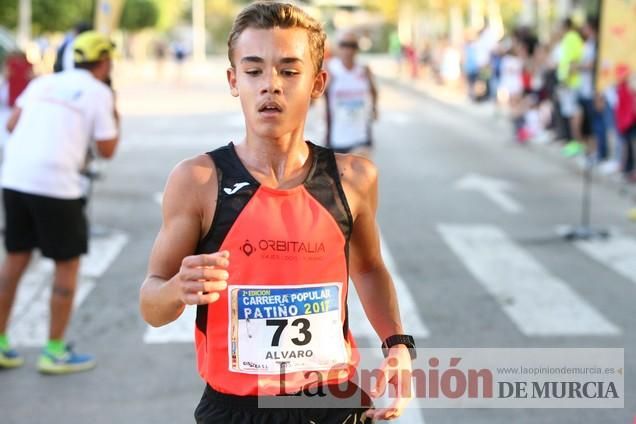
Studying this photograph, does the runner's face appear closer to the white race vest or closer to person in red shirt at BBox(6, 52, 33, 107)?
the white race vest

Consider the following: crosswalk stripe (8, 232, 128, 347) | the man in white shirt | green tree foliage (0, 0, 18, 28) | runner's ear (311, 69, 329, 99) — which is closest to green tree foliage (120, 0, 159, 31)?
green tree foliage (0, 0, 18, 28)

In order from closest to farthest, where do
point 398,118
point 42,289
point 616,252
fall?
point 42,289
point 616,252
point 398,118

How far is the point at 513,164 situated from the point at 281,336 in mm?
14277

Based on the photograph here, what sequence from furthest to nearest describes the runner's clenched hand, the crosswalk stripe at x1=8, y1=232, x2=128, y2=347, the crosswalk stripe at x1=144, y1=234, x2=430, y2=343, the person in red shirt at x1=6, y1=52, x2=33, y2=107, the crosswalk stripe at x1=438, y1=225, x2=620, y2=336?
the person in red shirt at x1=6, y1=52, x2=33, y2=107
the crosswalk stripe at x1=438, y1=225, x2=620, y2=336
the crosswalk stripe at x1=8, y1=232, x2=128, y2=347
the crosswalk stripe at x1=144, y1=234, x2=430, y2=343
the runner's clenched hand

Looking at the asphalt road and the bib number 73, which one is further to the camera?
the asphalt road

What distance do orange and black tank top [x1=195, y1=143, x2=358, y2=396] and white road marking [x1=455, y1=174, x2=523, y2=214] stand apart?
9.41 meters

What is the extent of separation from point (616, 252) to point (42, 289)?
5.33 meters

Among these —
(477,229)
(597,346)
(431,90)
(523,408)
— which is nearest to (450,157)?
(477,229)

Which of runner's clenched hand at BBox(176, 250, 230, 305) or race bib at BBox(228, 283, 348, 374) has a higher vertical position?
runner's clenched hand at BBox(176, 250, 230, 305)

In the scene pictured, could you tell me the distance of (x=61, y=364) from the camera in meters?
6.41

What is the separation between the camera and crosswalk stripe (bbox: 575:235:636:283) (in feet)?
30.5

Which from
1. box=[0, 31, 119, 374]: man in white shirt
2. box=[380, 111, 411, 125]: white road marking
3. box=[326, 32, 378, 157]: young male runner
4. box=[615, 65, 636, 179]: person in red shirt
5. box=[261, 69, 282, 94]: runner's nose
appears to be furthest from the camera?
box=[380, 111, 411, 125]: white road marking

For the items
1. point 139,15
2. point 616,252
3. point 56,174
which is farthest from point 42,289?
point 139,15

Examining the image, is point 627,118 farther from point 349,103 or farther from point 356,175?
point 356,175
